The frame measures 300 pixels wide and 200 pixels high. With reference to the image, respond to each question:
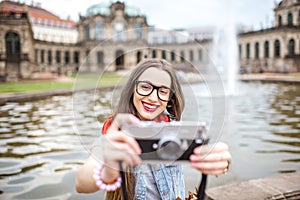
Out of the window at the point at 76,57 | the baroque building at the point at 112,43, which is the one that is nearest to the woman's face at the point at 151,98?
the baroque building at the point at 112,43

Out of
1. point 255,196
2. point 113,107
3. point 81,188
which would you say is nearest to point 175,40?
point 113,107

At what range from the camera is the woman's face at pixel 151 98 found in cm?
165

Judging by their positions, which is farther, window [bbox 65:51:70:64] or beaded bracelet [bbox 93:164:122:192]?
window [bbox 65:51:70:64]

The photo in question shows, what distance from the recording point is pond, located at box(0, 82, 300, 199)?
198 cm

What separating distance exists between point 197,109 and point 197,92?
0.11 metres

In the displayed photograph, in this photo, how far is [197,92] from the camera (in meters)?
1.81

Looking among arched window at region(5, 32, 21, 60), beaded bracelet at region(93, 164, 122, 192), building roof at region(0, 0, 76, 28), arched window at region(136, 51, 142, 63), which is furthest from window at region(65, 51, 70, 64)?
beaded bracelet at region(93, 164, 122, 192)

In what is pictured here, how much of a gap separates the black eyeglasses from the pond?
17 centimetres

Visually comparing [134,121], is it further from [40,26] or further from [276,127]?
[40,26]

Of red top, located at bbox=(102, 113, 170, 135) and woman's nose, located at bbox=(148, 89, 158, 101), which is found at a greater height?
woman's nose, located at bbox=(148, 89, 158, 101)

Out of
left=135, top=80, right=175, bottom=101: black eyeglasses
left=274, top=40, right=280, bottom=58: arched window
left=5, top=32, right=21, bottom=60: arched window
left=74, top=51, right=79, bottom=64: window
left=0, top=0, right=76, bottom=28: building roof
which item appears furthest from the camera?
left=0, top=0, right=76, bottom=28: building roof

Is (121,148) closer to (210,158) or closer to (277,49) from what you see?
(210,158)

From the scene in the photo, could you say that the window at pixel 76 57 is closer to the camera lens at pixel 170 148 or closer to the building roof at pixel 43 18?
the building roof at pixel 43 18

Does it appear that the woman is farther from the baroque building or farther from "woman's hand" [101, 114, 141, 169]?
the baroque building
